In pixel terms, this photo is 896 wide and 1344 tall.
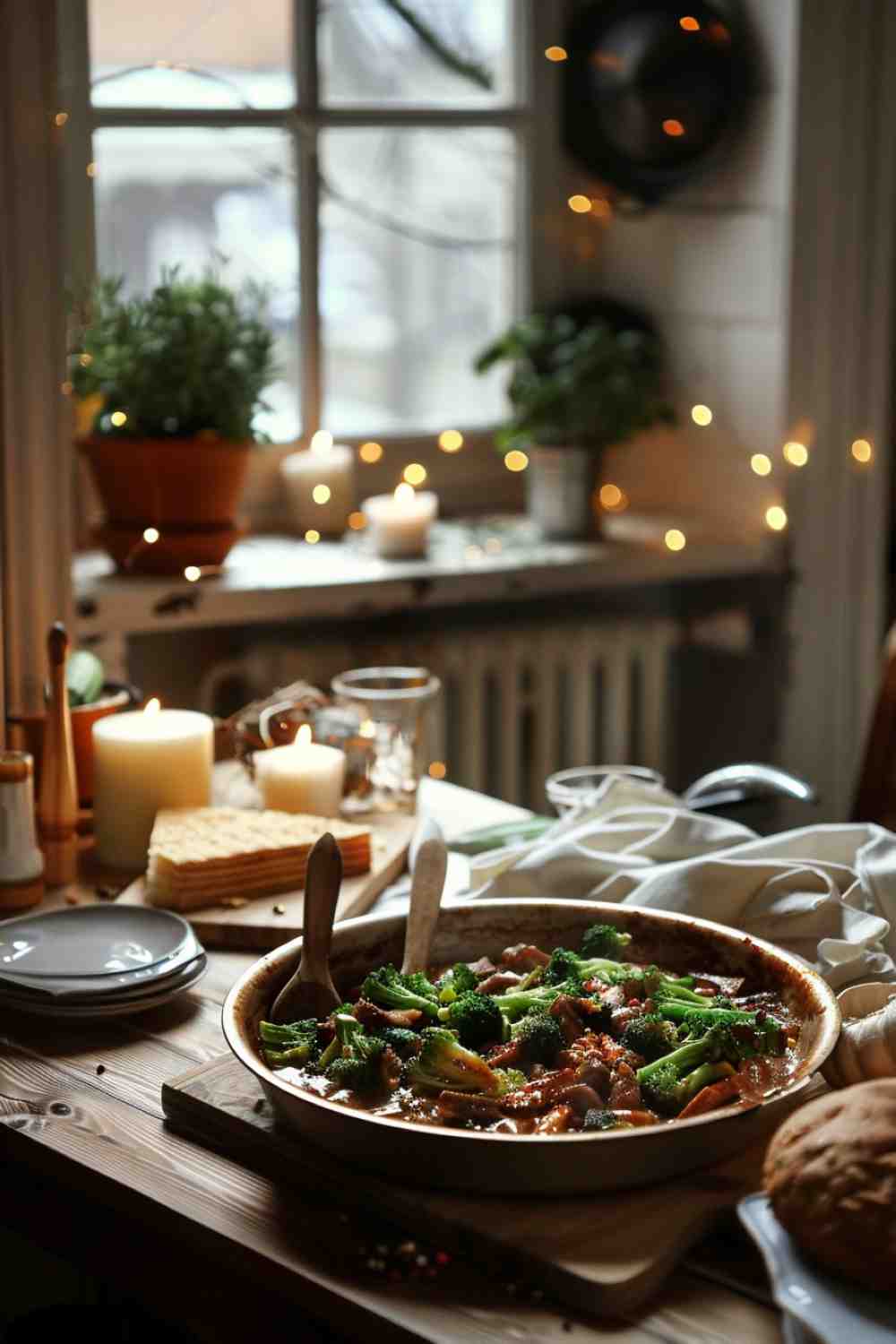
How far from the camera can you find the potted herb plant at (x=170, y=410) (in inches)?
89.3

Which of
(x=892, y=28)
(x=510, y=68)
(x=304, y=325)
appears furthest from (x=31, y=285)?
(x=892, y=28)

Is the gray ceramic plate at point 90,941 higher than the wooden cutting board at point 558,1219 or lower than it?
higher

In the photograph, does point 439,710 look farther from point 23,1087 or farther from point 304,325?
point 23,1087

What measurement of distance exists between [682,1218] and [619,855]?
0.54 m

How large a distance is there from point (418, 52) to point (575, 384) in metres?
0.62

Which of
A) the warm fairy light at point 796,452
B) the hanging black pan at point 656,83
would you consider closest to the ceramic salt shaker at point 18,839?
the warm fairy light at point 796,452

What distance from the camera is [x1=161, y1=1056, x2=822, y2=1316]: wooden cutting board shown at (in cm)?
92

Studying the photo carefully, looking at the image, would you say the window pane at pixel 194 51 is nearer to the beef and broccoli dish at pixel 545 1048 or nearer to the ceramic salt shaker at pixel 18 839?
the ceramic salt shaker at pixel 18 839

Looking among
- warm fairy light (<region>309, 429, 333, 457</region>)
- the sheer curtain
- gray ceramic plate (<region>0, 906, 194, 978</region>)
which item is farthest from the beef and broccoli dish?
warm fairy light (<region>309, 429, 333, 457</region>)

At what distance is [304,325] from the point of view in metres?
2.80

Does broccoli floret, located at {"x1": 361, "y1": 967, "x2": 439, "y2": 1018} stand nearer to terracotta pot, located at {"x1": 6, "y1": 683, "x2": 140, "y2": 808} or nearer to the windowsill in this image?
terracotta pot, located at {"x1": 6, "y1": 683, "x2": 140, "y2": 808}

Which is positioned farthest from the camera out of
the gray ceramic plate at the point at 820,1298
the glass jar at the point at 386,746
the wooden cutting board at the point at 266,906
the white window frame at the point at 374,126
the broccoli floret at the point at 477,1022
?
the white window frame at the point at 374,126

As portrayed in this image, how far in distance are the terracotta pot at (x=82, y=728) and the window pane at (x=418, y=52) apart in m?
1.39

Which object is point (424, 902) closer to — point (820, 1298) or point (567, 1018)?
point (567, 1018)
